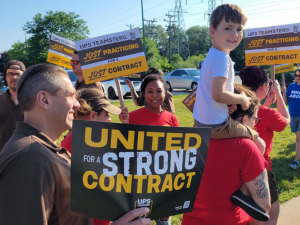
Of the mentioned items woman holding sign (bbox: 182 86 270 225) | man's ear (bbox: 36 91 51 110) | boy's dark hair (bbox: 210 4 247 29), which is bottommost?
woman holding sign (bbox: 182 86 270 225)

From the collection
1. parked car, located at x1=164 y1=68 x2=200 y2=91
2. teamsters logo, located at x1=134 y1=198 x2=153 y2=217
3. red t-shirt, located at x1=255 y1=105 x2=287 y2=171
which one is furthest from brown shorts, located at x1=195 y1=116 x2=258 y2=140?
parked car, located at x1=164 y1=68 x2=200 y2=91

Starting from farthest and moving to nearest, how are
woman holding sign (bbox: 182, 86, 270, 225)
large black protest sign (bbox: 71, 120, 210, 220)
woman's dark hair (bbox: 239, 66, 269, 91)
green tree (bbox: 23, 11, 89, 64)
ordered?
1. green tree (bbox: 23, 11, 89, 64)
2. woman's dark hair (bbox: 239, 66, 269, 91)
3. woman holding sign (bbox: 182, 86, 270, 225)
4. large black protest sign (bbox: 71, 120, 210, 220)

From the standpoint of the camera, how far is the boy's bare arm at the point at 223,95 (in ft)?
6.74

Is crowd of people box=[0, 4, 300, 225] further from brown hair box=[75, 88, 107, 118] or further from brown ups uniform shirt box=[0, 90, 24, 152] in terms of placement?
brown ups uniform shirt box=[0, 90, 24, 152]

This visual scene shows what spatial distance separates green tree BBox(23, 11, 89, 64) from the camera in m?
46.3

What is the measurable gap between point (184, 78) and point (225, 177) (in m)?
19.8

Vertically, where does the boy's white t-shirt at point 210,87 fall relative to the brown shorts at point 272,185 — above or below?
above

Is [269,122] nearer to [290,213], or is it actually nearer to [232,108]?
[232,108]

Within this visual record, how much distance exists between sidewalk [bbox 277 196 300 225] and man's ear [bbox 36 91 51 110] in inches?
142

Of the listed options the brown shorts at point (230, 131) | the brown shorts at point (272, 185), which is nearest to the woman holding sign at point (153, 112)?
the brown shorts at point (272, 185)

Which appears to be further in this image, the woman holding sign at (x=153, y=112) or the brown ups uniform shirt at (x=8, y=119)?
the brown ups uniform shirt at (x=8, y=119)

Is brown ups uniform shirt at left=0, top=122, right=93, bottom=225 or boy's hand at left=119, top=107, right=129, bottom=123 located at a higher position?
brown ups uniform shirt at left=0, top=122, right=93, bottom=225

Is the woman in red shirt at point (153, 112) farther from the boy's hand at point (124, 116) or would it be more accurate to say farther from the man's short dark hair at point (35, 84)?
the man's short dark hair at point (35, 84)

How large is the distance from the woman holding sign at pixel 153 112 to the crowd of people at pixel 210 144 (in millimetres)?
39
